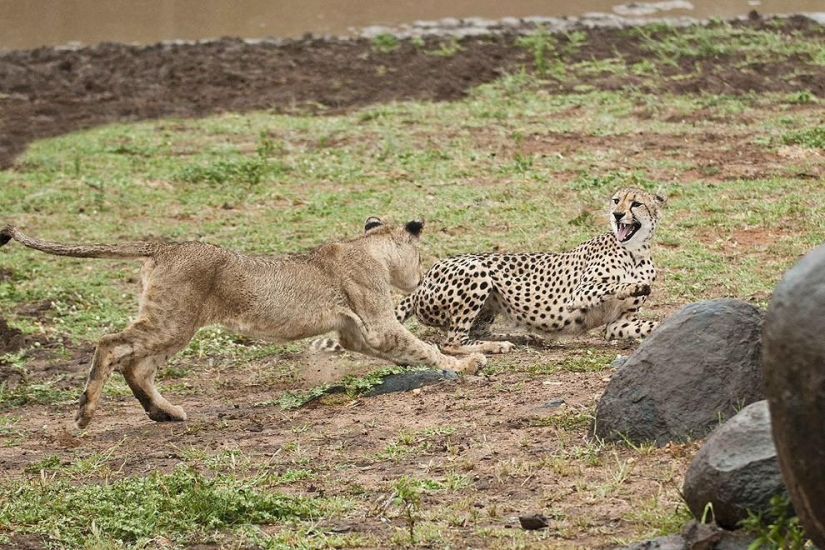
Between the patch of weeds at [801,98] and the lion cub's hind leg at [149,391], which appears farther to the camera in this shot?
the patch of weeds at [801,98]

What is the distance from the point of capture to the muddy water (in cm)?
2250

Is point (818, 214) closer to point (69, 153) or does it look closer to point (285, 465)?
point (285, 465)

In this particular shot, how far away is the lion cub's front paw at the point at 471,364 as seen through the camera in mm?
8344

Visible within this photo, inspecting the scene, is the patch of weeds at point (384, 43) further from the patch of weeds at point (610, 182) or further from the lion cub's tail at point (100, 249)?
the lion cub's tail at point (100, 249)

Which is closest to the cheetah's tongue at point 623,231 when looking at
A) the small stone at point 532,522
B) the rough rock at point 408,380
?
the rough rock at point 408,380

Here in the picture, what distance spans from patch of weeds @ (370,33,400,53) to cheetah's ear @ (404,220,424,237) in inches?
458

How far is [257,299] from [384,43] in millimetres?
13251

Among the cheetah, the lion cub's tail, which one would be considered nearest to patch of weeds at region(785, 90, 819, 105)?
the cheetah

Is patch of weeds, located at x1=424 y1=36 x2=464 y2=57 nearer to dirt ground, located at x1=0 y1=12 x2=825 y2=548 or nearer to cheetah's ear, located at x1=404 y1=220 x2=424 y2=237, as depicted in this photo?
dirt ground, located at x1=0 y1=12 x2=825 y2=548

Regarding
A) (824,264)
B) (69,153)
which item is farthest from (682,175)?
(824,264)

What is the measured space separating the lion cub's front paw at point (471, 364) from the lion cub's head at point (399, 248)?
79 cm

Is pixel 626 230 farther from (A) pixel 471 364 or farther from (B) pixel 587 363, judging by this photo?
(A) pixel 471 364

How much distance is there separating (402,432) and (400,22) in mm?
16467

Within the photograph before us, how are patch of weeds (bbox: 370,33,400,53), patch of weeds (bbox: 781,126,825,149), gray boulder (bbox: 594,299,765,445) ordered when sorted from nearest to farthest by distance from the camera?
gray boulder (bbox: 594,299,765,445) < patch of weeds (bbox: 781,126,825,149) < patch of weeds (bbox: 370,33,400,53)
